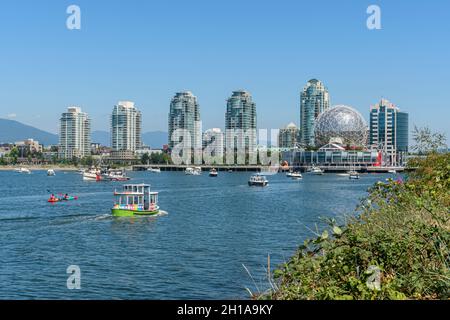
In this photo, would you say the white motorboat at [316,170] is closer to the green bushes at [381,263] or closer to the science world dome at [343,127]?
the science world dome at [343,127]

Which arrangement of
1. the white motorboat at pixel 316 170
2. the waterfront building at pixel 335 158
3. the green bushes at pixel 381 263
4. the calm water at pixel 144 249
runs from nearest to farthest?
the green bushes at pixel 381 263 < the calm water at pixel 144 249 < the white motorboat at pixel 316 170 < the waterfront building at pixel 335 158

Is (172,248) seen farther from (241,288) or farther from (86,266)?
(241,288)

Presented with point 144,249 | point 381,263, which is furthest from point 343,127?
point 381,263

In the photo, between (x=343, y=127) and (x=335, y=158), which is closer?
(x=335, y=158)

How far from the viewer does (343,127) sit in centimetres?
17275

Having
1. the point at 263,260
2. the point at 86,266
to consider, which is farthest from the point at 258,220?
the point at 86,266

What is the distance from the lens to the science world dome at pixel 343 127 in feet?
565

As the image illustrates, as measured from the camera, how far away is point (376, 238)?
26.8ft

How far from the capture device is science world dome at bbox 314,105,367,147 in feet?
565

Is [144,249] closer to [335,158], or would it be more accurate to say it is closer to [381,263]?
[381,263]

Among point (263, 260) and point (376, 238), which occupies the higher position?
point (376, 238)

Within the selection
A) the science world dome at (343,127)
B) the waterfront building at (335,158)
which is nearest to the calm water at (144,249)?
the waterfront building at (335,158)

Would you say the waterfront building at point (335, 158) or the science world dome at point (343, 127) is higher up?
the science world dome at point (343, 127)

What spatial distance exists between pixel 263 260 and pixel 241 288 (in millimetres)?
5137
